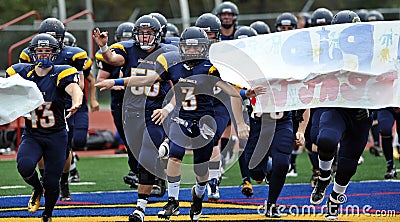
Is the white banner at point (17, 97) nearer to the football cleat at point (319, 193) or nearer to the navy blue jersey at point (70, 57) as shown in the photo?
the navy blue jersey at point (70, 57)

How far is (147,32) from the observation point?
292 inches

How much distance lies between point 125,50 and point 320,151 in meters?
2.11

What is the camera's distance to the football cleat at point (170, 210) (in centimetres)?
662

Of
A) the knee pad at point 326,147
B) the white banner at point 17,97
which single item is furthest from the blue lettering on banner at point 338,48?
the white banner at point 17,97

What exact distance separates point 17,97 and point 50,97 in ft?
1.04

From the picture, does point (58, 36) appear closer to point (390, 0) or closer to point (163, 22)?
point (163, 22)

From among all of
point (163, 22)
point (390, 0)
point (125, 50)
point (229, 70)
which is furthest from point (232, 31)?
point (390, 0)

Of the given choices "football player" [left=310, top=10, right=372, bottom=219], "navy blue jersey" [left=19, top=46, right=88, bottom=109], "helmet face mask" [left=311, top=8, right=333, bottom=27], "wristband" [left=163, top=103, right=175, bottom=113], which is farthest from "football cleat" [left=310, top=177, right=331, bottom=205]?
"helmet face mask" [left=311, top=8, right=333, bottom=27]

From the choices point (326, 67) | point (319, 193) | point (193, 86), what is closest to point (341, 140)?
point (319, 193)

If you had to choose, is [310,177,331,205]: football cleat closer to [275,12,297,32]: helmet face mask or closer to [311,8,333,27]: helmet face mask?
[311,8,333,27]: helmet face mask

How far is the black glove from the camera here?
677 cm

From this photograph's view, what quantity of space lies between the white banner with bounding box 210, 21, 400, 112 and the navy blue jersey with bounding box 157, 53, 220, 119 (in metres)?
0.14

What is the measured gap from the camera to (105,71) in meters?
8.50

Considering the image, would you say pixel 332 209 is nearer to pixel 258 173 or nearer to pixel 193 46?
pixel 258 173
